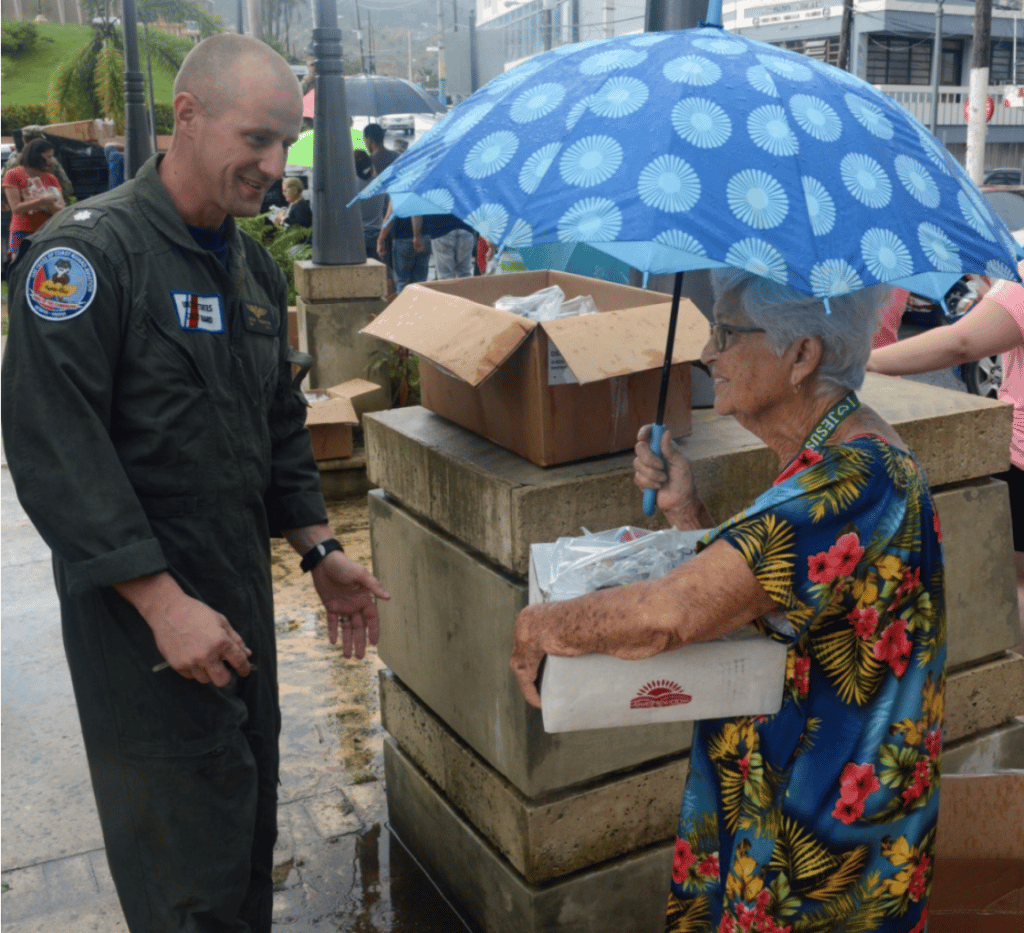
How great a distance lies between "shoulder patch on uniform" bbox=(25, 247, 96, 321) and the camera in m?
1.98

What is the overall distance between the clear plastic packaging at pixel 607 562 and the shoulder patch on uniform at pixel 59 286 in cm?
98

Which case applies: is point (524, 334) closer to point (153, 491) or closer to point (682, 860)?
point (153, 491)

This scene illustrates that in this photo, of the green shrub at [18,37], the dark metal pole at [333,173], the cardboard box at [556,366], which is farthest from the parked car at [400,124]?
the cardboard box at [556,366]

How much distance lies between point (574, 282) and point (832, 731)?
165cm

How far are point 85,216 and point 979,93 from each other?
23.8m

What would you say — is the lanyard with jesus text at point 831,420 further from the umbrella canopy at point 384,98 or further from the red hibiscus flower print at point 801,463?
the umbrella canopy at point 384,98

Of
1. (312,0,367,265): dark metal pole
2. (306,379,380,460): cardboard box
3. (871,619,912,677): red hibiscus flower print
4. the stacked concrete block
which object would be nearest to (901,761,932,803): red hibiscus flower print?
(871,619,912,677): red hibiscus flower print

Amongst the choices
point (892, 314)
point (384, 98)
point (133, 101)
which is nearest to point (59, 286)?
point (892, 314)

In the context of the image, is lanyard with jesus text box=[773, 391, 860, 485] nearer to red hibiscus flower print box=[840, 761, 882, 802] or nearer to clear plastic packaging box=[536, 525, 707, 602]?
clear plastic packaging box=[536, 525, 707, 602]

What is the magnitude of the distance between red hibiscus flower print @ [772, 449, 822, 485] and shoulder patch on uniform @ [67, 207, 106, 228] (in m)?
1.37

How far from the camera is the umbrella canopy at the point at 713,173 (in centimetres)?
164

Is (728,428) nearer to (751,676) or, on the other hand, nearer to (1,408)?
(751,676)

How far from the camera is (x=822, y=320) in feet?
5.78

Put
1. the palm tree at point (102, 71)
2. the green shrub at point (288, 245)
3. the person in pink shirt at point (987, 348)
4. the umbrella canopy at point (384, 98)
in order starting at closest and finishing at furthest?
the person in pink shirt at point (987, 348) < the green shrub at point (288, 245) < the umbrella canopy at point (384, 98) < the palm tree at point (102, 71)
